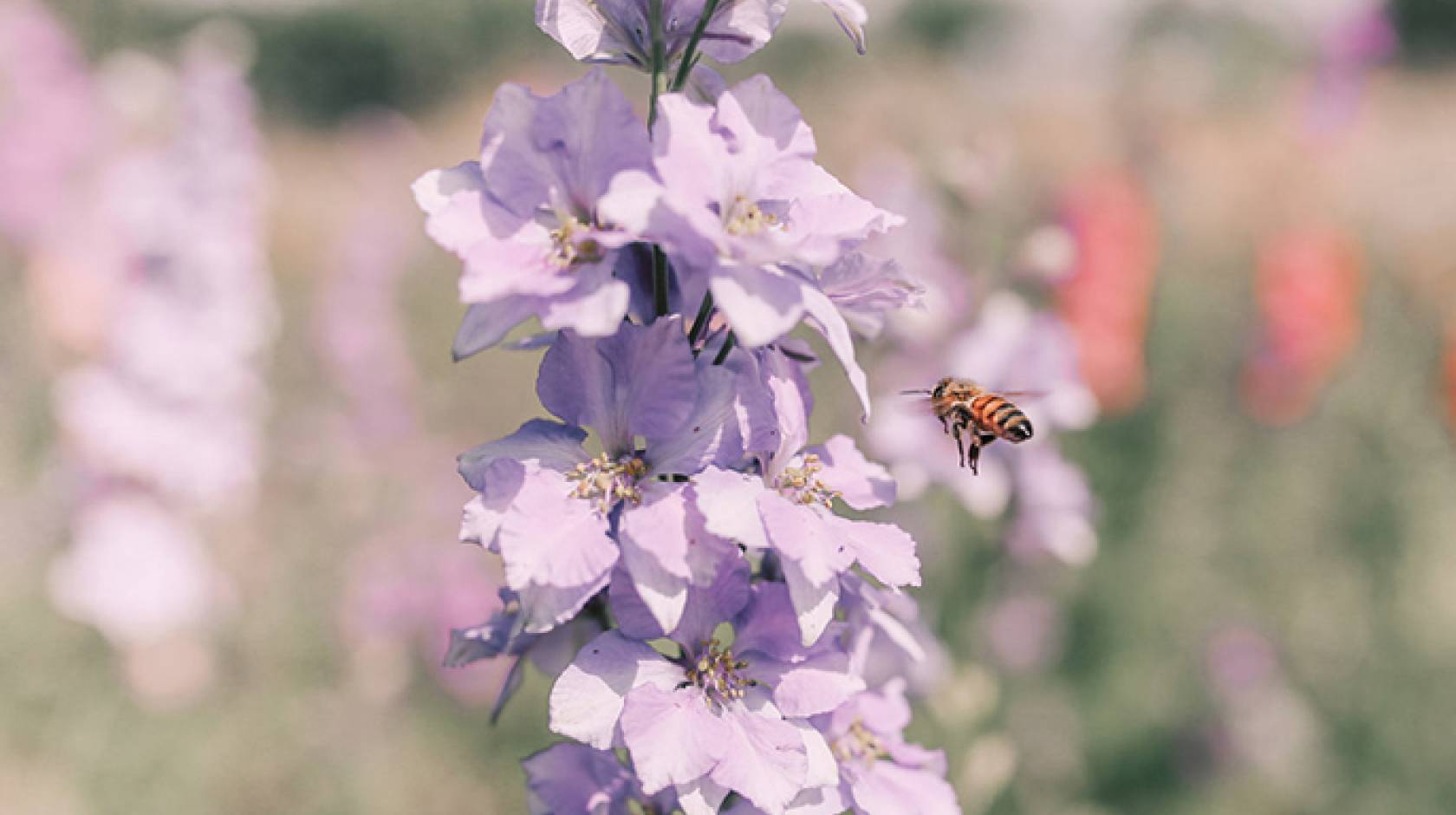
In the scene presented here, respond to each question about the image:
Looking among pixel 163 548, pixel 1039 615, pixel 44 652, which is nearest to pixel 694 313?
pixel 1039 615

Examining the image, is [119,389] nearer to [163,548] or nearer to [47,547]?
[163,548]

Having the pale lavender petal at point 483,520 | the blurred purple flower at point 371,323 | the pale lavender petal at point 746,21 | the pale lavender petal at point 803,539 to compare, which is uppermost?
the pale lavender petal at point 746,21

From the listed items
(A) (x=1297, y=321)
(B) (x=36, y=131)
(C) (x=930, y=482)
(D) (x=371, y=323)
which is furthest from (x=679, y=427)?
(B) (x=36, y=131)

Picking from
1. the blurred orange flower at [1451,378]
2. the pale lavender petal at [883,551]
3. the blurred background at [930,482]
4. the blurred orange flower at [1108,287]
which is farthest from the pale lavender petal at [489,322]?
the blurred orange flower at [1451,378]

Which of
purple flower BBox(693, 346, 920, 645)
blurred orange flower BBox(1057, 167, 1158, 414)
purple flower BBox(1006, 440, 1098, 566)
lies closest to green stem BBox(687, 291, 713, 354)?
purple flower BBox(693, 346, 920, 645)

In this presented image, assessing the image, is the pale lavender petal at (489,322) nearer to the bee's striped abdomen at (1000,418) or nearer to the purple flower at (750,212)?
the purple flower at (750,212)

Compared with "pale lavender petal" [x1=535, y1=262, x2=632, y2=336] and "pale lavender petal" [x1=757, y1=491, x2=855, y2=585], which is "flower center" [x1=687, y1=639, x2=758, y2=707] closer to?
"pale lavender petal" [x1=757, y1=491, x2=855, y2=585]

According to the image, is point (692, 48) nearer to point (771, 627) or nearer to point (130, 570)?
point (771, 627)
